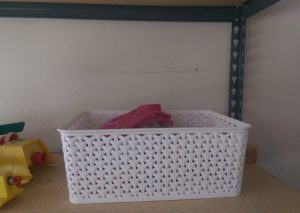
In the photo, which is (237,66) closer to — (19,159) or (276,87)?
(276,87)

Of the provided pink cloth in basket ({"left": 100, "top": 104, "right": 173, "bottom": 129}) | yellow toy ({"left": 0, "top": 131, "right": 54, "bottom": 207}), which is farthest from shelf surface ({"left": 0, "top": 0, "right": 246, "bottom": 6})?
yellow toy ({"left": 0, "top": 131, "right": 54, "bottom": 207})

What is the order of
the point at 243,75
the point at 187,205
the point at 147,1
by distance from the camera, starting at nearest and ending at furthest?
the point at 187,205 → the point at 147,1 → the point at 243,75

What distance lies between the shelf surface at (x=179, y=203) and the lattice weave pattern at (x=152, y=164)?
16 mm

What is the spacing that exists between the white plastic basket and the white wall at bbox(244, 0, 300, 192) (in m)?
0.37

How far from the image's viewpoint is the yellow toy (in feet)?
1.61

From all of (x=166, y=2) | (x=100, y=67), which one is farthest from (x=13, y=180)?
(x=166, y=2)

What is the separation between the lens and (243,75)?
833 mm

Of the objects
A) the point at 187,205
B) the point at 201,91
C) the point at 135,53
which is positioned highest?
the point at 135,53

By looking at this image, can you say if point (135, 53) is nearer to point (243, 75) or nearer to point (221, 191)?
point (243, 75)

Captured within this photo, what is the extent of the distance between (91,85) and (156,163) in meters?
0.43

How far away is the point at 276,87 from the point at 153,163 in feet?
1.73

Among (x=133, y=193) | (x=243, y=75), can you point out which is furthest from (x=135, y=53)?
(x=133, y=193)

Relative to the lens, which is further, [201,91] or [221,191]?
[201,91]

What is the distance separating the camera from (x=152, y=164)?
1.56 feet
